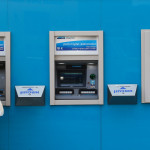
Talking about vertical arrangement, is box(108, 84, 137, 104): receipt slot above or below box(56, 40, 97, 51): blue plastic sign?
below

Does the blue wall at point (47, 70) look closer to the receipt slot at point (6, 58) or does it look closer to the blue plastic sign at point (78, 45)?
the receipt slot at point (6, 58)

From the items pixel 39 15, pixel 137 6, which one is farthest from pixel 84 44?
pixel 137 6

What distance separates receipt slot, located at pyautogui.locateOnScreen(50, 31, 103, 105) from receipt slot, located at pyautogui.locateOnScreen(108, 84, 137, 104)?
0.48ft

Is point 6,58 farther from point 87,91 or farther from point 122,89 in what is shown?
point 122,89

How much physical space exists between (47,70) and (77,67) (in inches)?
17.8

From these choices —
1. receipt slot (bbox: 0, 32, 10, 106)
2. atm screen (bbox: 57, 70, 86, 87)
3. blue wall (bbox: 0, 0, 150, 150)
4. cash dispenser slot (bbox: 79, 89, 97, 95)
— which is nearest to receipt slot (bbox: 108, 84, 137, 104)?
blue wall (bbox: 0, 0, 150, 150)

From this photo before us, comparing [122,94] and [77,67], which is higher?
[77,67]

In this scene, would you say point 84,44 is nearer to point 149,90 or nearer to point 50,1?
point 50,1

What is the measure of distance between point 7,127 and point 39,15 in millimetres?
1726

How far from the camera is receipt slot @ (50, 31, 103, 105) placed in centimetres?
244

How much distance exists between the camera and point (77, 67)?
2.56 metres

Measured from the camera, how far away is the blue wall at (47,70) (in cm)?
247

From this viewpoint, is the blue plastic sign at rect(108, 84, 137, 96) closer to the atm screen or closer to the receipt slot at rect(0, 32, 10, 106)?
the atm screen

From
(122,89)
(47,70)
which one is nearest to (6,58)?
(47,70)
